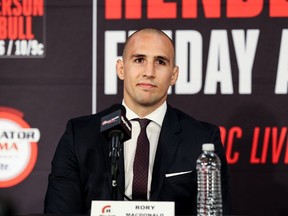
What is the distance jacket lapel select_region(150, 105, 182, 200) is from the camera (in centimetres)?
213

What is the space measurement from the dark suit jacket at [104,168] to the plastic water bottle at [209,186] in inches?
7.4

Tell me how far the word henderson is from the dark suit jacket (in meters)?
0.75

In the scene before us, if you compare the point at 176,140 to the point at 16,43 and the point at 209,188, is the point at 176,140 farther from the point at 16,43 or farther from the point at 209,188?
the point at 16,43

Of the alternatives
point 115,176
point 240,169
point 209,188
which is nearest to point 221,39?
point 240,169

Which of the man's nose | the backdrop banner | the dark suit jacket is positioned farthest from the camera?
the backdrop banner

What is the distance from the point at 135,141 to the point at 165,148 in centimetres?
12

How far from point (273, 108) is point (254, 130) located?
14 centimetres

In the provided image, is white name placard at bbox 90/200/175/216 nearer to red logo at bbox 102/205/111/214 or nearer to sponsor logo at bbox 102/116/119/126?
red logo at bbox 102/205/111/214

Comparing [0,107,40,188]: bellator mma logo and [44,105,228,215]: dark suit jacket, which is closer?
[44,105,228,215]: dark suit jacket

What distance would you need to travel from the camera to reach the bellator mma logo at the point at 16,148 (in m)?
2.83

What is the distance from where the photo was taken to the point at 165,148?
7.25 feet

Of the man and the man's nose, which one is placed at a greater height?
the man's nose

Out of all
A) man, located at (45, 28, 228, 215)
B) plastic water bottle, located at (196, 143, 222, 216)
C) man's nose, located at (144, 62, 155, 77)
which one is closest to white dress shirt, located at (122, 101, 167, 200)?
man, located at (45, 28, 228, 215)

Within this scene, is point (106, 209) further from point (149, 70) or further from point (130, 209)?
point (149, 70)
